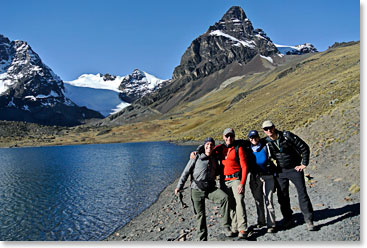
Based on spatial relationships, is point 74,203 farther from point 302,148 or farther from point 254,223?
point 302,148

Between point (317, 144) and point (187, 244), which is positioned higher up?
point (317, 144)

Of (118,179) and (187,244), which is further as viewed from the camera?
(118,179)

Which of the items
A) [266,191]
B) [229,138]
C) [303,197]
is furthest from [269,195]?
[229,138]

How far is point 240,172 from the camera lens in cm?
895

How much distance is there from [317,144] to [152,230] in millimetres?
15206

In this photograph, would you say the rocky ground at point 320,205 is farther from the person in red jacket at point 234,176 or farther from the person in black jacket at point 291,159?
the person in black jacket at point 291,159

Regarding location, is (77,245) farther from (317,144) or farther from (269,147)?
(317,144)

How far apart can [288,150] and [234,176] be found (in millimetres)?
1932

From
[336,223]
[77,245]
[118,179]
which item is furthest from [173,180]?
[336,223]

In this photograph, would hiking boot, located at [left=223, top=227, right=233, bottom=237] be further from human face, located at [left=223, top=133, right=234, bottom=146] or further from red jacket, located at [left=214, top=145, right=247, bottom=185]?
human face, located at [left=223, top=133, right=234, bottom=146]

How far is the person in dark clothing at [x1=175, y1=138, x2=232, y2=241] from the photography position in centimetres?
883

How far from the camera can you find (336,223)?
902 centimetres

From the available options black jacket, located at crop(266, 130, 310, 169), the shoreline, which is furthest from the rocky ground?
black jacket, located at crop(266, 130, 310, 169)

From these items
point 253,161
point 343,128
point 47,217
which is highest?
point 343,128
